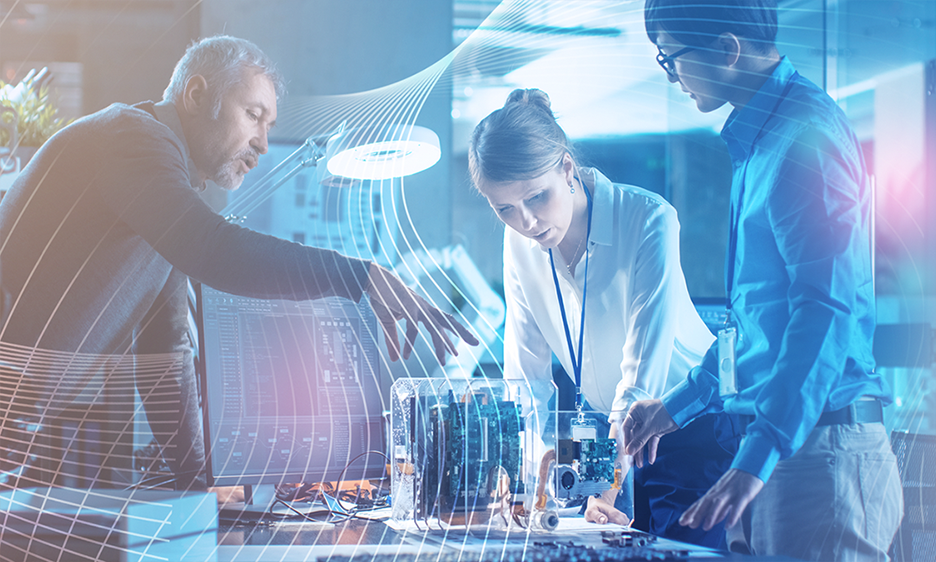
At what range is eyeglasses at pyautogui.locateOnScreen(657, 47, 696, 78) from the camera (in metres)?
1.45

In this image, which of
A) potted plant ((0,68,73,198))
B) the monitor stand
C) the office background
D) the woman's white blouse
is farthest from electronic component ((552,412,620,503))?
potted plant ((0,68,73,198))

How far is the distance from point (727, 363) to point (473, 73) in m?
0.91

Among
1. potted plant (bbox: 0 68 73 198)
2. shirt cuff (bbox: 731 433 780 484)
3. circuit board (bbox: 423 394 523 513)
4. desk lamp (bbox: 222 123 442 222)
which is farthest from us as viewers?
desk lamp (bbox: 222 123 442 222)

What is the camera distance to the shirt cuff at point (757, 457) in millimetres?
1246

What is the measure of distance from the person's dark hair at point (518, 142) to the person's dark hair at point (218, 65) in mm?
504

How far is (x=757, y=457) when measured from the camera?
1.27m

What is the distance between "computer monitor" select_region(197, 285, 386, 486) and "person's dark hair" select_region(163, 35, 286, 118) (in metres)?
0.52

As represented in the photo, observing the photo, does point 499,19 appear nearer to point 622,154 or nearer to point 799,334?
point 622,154

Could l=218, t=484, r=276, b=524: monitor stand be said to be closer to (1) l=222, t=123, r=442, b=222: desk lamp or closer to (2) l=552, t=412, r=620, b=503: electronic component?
(2) l=552, t=412, r=620, b=503: electronic component

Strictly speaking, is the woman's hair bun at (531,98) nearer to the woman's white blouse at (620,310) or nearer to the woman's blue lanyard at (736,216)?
the woman's white blouse at (620,310)

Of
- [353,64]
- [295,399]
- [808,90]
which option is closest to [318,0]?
[353,64]

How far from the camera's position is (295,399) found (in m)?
1.25

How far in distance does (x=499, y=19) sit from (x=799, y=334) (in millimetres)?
1031

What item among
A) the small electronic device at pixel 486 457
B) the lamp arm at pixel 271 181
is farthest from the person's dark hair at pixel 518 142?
the small electronic device at pixel 486 457
